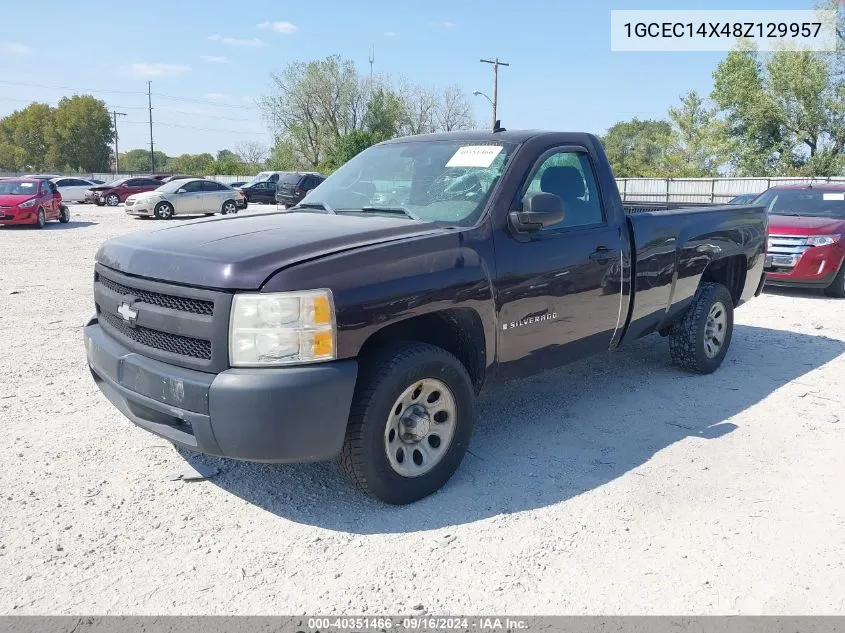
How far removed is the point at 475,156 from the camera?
14.1 feet

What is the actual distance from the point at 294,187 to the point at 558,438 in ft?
87.0

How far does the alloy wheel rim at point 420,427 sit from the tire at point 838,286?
8.42 meters

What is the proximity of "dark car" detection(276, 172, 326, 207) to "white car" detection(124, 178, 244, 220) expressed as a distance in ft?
6.70

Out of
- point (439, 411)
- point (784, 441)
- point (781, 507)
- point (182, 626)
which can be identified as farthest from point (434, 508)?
point (784, 441)

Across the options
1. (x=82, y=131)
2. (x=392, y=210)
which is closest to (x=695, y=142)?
(x=392, y=210)

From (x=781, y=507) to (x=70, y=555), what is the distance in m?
3.47

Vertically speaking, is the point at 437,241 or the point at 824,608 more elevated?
the point at 437,241

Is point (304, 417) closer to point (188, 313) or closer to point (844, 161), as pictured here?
point (188, 313)

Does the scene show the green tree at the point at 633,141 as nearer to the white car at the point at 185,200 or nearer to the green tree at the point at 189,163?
the white car at the point at 185,200

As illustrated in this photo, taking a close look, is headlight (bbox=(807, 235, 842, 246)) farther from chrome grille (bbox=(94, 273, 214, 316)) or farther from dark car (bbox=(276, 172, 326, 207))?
dark car (bbox=(276, 172, 326, 207))

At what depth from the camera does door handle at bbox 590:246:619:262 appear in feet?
14.7

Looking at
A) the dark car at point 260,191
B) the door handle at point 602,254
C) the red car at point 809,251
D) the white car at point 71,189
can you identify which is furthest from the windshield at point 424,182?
the white car at point 71,189

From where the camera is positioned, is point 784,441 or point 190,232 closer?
point 190,232

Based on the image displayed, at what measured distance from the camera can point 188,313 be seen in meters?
3.17
